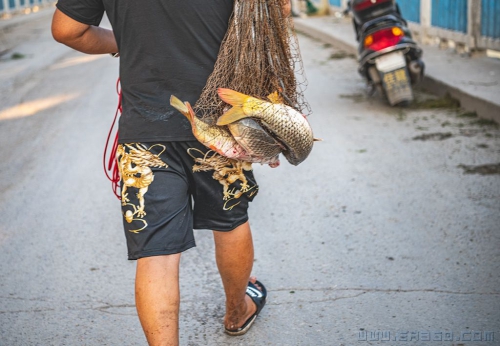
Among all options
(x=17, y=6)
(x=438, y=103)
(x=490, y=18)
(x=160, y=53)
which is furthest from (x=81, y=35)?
(x=17, y=6)

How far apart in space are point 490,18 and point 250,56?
22.6 ft

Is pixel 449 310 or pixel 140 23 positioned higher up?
pixel 140 23

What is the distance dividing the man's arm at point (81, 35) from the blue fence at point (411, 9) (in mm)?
9001

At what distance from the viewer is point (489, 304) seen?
3.17 meters

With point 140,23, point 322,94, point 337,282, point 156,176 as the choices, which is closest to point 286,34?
point 140,23

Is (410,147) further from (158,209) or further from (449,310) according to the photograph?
(158,209)

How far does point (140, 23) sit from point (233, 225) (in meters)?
0.86

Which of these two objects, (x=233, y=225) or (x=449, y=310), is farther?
(x=449, y=310)

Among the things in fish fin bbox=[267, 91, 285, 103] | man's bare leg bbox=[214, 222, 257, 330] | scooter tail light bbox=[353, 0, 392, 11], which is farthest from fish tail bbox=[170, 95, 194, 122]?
scooter tail light bbox=[353, 0, 392, 11]

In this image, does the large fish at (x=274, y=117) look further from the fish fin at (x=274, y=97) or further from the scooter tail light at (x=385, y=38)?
the scooter tail light at (x=385, y=38)

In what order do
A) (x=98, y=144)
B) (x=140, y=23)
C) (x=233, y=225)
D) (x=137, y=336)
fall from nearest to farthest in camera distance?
1. (x=140, y=23)
2. (x=233, y=225)
3. (x=137, y=336)
4. (x=98, y=144)

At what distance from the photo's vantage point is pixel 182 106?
7.57 ft

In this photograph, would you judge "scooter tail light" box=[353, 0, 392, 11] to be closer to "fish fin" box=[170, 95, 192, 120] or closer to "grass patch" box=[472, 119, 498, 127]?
"grass patch" box=[472, 119, 498, 127]

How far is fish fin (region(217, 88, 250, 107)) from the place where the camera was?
232cm
